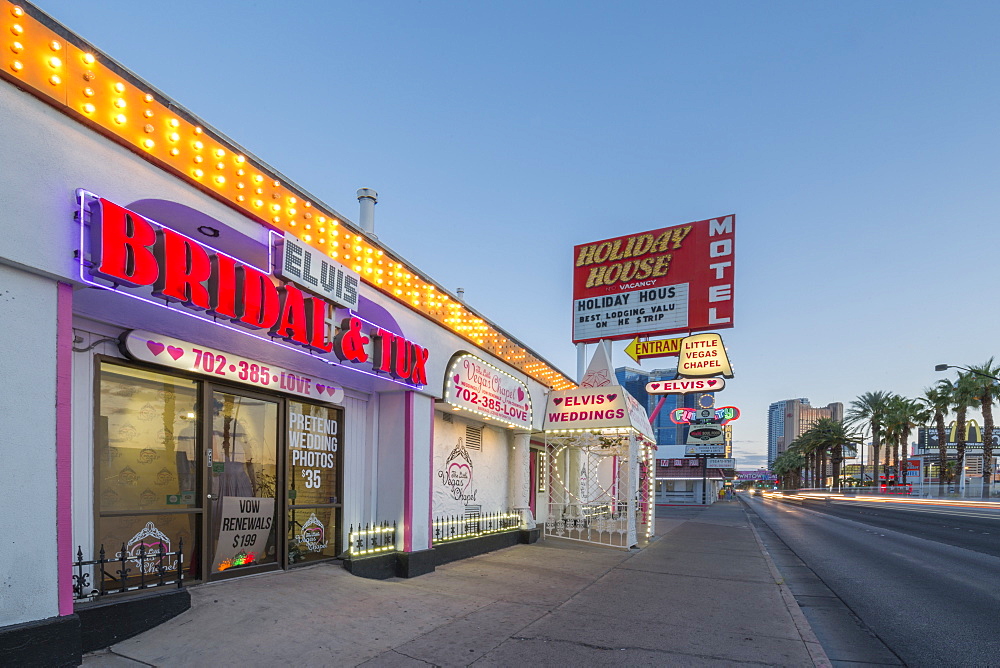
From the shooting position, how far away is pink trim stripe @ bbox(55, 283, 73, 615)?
4.68 meters

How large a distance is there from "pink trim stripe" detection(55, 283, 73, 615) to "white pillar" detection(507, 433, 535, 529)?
438 inches

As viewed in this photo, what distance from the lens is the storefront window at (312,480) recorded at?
8.38 metres

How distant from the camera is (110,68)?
529 cm

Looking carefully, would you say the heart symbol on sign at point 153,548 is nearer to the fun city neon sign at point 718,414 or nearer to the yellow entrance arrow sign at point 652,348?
the yellow entrance arrow sign at point 652,348

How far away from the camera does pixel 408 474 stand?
9500mm

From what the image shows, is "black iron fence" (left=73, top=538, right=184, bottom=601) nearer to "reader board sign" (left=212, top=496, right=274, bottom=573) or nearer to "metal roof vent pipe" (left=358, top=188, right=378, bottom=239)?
"reader board sign" (left=212, top=496, right=274, bottom=573)

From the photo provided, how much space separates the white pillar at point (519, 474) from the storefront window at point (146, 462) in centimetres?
919

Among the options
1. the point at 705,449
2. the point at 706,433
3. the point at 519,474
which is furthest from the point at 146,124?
the point at 705,449

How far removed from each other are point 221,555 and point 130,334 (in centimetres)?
304

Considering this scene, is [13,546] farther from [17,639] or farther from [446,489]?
[446,489]

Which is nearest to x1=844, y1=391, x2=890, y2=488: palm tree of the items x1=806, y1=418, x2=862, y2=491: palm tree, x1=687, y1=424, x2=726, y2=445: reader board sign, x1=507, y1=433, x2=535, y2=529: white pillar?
x1=806, y1=418, x2=862, y2=491: palm tree

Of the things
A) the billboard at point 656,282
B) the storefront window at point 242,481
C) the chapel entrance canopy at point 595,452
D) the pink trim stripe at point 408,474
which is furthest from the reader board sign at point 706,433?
the storefront window at point 242,481

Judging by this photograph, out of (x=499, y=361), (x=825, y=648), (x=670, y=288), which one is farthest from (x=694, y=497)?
(x=825, y=648)

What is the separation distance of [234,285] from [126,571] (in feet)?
10.3
